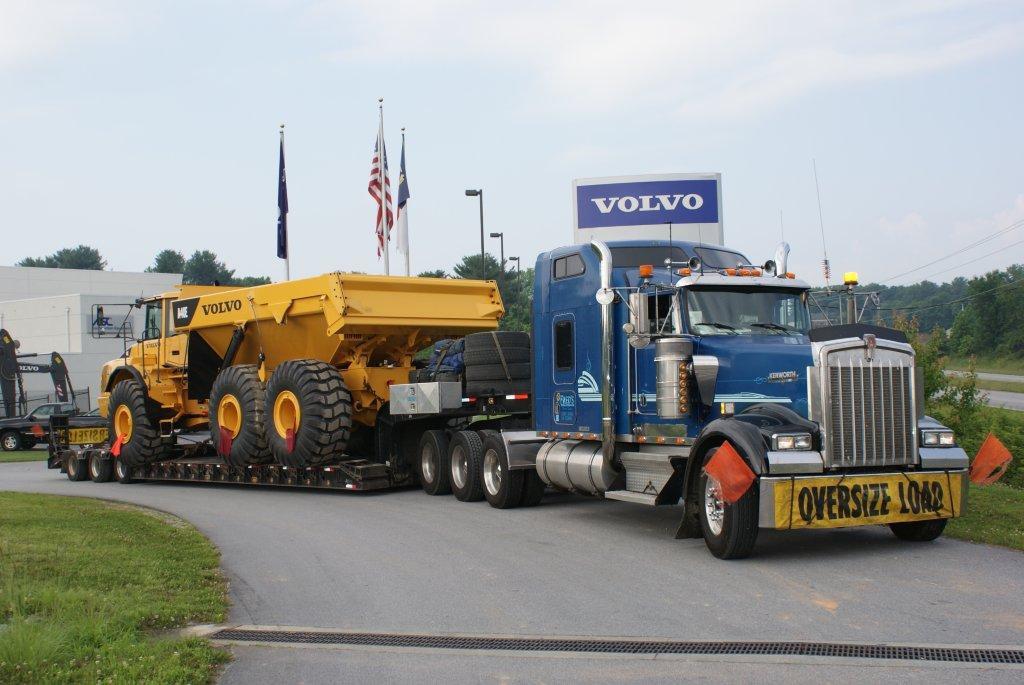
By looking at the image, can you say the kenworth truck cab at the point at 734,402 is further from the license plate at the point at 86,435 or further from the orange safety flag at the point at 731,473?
the license plate at the point at 86,435

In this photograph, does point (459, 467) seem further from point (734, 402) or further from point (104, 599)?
point (104, 599)

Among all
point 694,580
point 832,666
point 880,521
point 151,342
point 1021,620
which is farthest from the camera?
point 151,342

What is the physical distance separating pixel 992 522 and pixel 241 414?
1209 centimetres

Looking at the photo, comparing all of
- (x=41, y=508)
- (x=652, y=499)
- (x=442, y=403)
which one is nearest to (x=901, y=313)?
(x=442, y=403)

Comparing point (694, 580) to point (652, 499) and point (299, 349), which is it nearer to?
point (652, 499)

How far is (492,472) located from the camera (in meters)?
15.4

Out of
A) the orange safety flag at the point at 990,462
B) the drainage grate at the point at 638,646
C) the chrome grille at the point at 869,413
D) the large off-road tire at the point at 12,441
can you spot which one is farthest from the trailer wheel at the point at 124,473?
the large off-road tire at the point at 12,441

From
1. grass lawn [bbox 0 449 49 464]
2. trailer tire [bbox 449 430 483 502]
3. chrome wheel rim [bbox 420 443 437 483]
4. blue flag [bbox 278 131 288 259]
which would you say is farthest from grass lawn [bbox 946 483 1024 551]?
grass lawn [bbox 0 449 49 464]

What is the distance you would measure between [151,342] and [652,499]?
14.3 metres

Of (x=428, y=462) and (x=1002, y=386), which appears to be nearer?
(x=428, y=462)

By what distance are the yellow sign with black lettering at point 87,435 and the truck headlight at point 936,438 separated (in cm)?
1904

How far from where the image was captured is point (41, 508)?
1568 cm

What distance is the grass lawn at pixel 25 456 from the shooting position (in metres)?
33.9

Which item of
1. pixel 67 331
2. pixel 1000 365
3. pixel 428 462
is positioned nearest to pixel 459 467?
pixel 428 462
